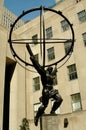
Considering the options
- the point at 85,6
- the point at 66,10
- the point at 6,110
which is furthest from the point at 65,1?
the point at 6,110

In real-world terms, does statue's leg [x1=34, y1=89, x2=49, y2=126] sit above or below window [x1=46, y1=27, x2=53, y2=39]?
below

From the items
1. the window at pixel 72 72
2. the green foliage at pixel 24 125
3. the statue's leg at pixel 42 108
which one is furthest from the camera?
the window at pixel 72 72

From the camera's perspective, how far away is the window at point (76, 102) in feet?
76.7

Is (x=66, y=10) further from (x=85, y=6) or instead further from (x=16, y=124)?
(x=16, y=124)

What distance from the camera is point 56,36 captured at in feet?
94.3

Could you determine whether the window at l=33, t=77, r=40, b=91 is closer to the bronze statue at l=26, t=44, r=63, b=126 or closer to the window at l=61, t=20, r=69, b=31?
the window at l=61, t=20, r=69, b=31

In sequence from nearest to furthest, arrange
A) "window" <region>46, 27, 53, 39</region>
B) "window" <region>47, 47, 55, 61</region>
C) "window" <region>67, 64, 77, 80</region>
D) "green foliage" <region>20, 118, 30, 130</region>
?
"green foliage" <region>20, 118, 30, 130</region>
"window" <region>67, 64, 77, 80</region>
"window" <region>47, 47, 55, 61</region>
"window" <region>46, 27, 53, 39</region>

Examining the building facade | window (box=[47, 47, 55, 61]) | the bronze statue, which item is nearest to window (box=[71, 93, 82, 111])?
the building facade

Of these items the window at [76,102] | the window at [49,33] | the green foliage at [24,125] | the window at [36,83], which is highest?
the window at [49,33]

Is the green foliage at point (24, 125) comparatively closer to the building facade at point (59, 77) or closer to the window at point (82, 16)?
the building facade at point (59, 77)

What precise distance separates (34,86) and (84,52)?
26.4ft

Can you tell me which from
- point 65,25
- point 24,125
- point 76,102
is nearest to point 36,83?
point 24,125

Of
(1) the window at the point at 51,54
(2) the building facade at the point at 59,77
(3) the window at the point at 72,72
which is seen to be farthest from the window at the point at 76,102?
(1) the window at the point at 51,54

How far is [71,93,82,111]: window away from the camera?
23.4 m
